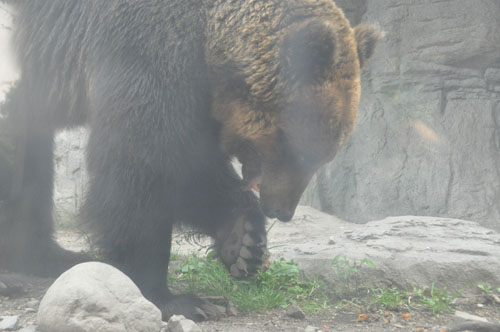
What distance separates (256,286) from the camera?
11.6 feet

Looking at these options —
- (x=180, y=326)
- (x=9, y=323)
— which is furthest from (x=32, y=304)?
(x=180, y=326)

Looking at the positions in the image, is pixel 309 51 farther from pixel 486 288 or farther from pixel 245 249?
pixel 486 288

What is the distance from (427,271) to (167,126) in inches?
77.7

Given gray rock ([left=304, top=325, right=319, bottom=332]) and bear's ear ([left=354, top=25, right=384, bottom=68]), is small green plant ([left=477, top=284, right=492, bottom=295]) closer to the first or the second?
gray rock ([left=304, top=325, right=319, bottom=332])

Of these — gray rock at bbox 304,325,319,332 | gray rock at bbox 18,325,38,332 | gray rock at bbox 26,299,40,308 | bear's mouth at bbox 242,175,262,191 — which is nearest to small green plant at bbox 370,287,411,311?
gray rock at bbox 304,325,319,332

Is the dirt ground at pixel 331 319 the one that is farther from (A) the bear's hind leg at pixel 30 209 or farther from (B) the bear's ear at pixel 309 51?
(B) the bear's ear at pixel 309 51

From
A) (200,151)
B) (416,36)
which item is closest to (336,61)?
(200,151)

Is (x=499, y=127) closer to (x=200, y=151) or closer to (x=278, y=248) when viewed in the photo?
(x=278, y=248)

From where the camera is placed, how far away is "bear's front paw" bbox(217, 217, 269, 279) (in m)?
3.41

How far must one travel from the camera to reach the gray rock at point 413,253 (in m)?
3.61

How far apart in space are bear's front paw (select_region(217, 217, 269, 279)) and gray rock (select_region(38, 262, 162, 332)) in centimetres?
101

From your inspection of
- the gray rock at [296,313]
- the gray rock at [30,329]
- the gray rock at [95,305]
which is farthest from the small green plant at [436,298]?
the gray rock at [30,329]

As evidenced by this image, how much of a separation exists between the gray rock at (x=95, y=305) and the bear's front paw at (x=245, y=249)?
1.01 meters

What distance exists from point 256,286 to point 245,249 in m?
0.28
